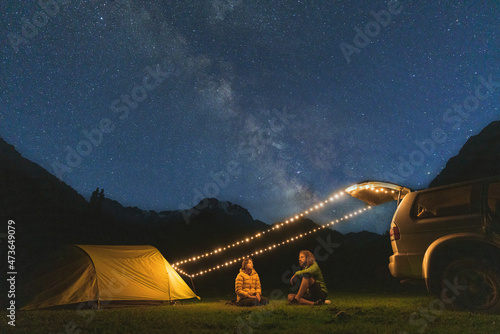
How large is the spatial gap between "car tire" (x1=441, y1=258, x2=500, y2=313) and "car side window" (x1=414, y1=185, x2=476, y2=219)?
0.98 metres

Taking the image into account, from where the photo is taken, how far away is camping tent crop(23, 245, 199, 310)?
9148mm

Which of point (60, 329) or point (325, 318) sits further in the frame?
point (325, 318)

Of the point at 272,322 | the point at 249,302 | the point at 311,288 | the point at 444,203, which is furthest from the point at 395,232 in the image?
the point at 249,302

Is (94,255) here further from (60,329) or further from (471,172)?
(471,172)

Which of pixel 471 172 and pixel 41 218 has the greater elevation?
pixel 41 218

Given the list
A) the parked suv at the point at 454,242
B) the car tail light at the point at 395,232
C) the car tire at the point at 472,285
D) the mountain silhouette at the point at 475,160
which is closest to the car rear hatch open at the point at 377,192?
the parked suv at the point at 454,242

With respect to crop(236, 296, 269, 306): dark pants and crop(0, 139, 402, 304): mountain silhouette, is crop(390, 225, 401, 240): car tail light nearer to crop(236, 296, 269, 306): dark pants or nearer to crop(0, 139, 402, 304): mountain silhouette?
crop(236, 296, 269, 306): dark pants

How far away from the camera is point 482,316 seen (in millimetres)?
5867

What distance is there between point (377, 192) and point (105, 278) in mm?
7582

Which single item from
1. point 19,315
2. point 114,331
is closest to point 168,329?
point 114,331

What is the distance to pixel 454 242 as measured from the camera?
6.61 meters

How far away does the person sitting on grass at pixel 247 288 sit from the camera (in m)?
9.22

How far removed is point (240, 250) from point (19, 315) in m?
60.3

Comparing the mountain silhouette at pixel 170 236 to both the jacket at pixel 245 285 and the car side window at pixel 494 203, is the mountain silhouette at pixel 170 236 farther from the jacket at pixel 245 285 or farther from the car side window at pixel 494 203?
the car side window at pixel 494 203
